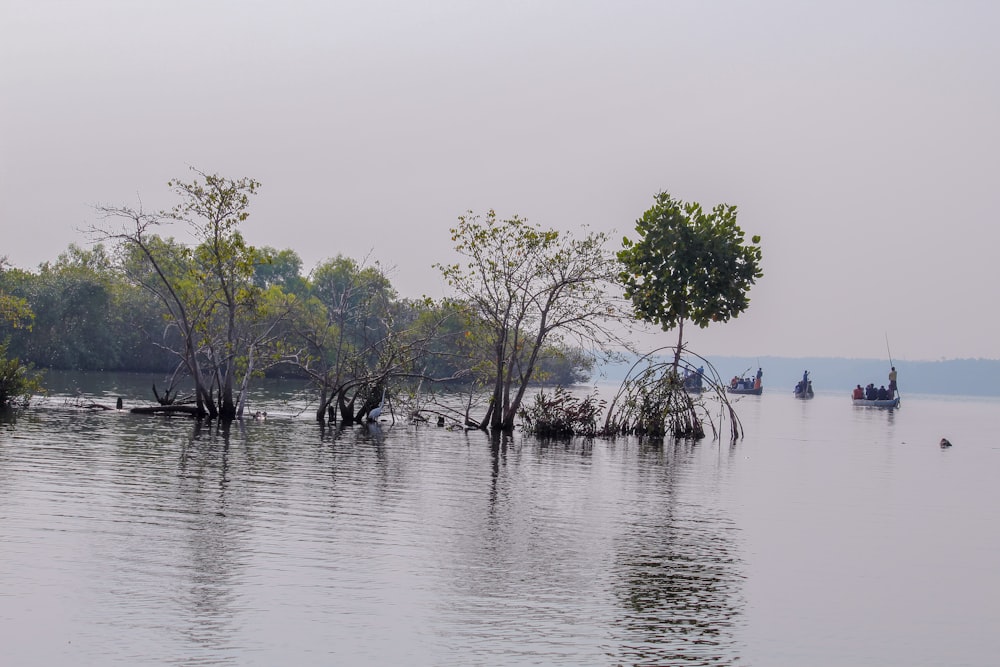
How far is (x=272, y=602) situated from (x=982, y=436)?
6531 cm

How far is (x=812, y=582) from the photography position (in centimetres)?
1769

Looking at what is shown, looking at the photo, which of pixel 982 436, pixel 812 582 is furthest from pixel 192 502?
pixel 982 436

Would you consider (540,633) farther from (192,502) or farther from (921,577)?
(192,502)

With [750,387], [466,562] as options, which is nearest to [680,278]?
[466,562]

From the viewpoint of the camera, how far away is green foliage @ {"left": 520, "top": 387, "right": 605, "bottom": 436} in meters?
47.2

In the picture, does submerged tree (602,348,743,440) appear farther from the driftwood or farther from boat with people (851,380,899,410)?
boat with people (851,380,899,410)

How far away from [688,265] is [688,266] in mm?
54

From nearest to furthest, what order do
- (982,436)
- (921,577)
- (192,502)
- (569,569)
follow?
(569,569)
(921,577)
(192,502)
(982,436)

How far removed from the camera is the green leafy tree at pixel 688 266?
48688 millimetres

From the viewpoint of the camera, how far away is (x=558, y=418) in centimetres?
4719

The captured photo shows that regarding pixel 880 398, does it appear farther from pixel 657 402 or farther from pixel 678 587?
pixel 678 587

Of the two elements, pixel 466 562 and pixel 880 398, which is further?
pixel 880 398

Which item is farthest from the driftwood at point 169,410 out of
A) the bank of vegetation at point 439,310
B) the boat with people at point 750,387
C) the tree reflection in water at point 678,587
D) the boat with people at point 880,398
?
the boat with people at point 750,387

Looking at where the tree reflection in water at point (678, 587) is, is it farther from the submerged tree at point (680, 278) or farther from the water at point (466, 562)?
the submerged tree at point (680, 278)
